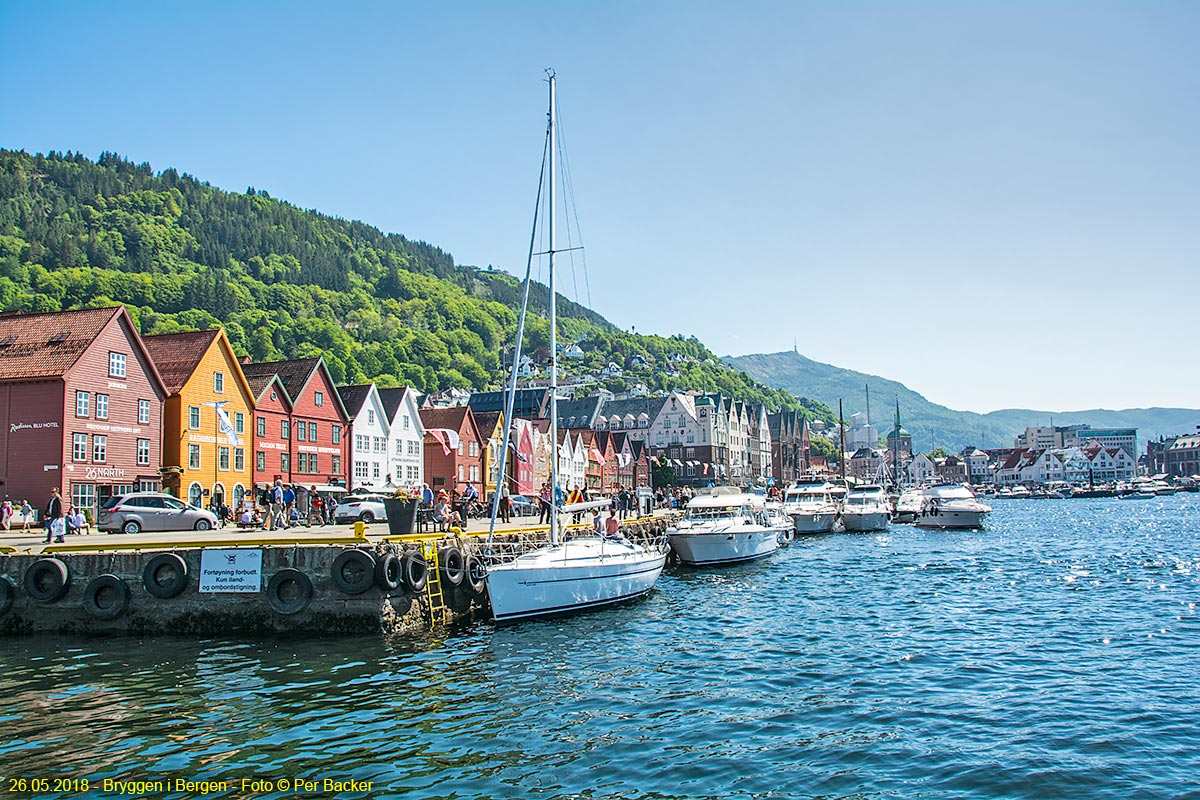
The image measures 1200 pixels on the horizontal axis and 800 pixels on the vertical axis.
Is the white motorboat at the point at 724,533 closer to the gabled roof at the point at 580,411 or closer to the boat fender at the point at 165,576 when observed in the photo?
the boat fender at the point at 165,576

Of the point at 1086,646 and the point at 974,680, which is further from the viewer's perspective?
the point at 1086,646

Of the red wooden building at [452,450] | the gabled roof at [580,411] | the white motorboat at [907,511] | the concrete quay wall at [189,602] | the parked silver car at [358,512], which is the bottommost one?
Result: the white motorboat at [907,511]

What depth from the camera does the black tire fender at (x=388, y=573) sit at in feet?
80.8

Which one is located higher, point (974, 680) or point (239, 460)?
point (239, 460)

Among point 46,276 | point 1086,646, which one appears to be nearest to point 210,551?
point 1086,646

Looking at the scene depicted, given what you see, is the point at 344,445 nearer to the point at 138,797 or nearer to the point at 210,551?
the point at 210,551

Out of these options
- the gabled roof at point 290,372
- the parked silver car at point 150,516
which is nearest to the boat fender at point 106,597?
the parked silver car at point 150,516

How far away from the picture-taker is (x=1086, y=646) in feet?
76.2

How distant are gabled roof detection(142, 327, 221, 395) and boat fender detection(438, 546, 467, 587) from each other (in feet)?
105

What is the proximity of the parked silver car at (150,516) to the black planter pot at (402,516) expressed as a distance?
12.0 m

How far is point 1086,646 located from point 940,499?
64.4 metres

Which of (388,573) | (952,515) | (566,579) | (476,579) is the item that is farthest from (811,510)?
(388,573)

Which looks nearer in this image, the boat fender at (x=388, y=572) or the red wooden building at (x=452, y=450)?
the boat fender at (x=388, y=572)

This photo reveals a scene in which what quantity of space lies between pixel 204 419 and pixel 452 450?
3093 centimetres
